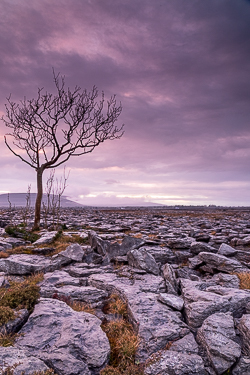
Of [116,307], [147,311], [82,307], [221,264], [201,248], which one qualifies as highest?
[201,248]

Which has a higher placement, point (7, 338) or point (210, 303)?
point (210, 303)

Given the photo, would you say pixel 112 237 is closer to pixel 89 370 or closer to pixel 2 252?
pixel 2 252

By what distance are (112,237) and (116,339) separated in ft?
36.8

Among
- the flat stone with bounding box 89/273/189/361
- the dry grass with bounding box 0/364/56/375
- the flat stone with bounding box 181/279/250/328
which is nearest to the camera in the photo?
the dry grass with bounding box 0/364/56/375

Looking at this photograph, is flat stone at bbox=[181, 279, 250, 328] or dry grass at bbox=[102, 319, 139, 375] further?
flat stone at bbox=[181, 279, 250, 328]

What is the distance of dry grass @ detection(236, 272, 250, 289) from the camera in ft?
26.2

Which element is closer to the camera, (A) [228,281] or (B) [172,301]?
(B) [172,301]

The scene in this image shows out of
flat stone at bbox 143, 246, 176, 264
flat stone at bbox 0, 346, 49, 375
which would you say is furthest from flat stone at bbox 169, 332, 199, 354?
flat stone at bbox 143, 246, 176, 264

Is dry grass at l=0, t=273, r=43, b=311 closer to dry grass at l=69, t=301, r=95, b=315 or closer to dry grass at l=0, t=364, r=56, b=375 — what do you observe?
dry grass at l=69, t=301, r=95, b=315

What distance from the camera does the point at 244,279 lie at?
8.41 m

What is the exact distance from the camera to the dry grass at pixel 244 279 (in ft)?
26.2

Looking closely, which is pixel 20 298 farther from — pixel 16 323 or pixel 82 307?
pixel 82 307

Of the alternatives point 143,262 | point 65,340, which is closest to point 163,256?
point 143,262

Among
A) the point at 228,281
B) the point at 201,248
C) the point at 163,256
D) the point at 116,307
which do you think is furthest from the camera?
the point at 201,248
